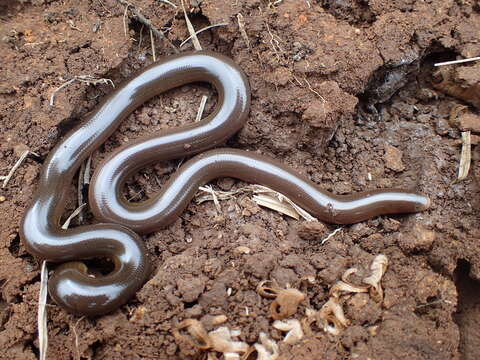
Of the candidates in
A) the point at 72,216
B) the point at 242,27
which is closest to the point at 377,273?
the point at 242,27

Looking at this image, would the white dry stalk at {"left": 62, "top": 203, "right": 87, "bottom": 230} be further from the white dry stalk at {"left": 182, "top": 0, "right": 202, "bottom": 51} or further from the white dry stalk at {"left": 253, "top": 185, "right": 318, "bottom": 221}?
the white dry stalk at {"left": 182, "top": 0, "right": 202, "bottom": 51}

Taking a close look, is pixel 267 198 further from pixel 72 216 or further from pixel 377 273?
pixel 72 216

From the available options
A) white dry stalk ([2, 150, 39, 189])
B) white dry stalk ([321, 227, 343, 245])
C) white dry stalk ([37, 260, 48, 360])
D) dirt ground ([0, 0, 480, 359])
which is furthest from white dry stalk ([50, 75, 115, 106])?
white dry stalk ([321, 227, 343, 245])

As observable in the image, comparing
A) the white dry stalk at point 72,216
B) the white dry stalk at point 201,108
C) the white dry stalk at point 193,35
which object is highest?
the white dry stalk at point 193,35

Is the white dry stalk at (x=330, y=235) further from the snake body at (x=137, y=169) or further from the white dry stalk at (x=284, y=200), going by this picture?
the white dry stalk at (x=284, y=200)

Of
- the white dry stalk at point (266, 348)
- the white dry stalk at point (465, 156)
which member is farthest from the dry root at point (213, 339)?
the white dry stalk at point (465, 156)

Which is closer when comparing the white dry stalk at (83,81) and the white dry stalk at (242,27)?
the white dry stalk at (83,81)

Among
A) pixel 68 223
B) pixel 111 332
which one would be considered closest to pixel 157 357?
pixel 111 332
